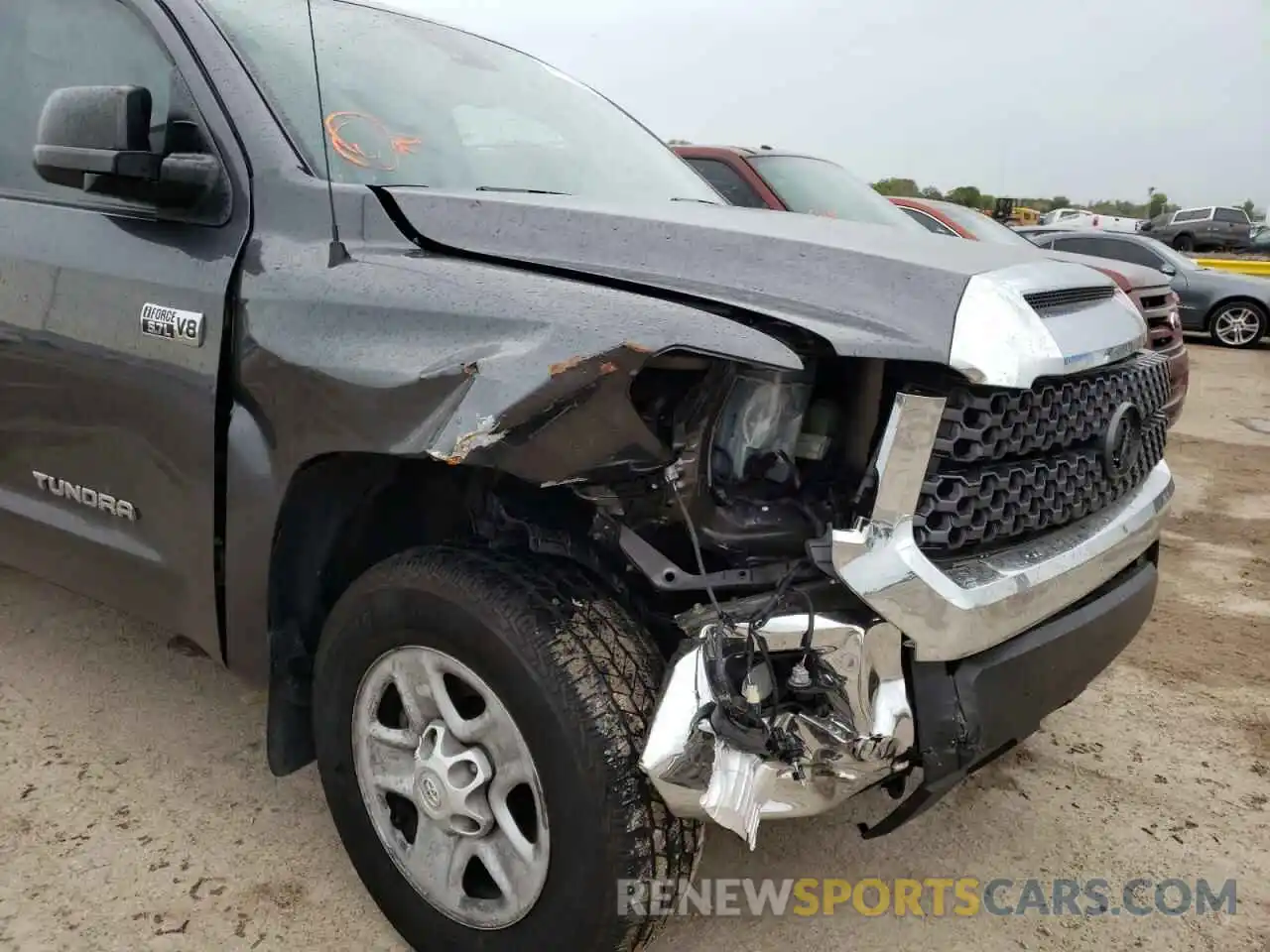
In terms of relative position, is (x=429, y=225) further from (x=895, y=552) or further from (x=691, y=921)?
(x=691, y=921)

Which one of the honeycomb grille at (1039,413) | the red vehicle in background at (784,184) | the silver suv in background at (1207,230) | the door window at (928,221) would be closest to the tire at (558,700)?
the honeycomb grille at (1039,413)

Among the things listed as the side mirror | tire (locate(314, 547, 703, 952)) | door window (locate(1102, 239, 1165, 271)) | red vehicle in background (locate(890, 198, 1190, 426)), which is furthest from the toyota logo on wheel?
door window (locate(1102, 239, 1165, 271))

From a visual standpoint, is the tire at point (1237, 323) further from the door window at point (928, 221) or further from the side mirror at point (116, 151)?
the side mirror at point (116, 151)

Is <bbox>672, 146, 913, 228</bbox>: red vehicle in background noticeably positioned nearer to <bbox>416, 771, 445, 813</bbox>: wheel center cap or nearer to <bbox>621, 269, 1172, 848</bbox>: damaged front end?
<bbox>621, 269, 1172, 848</bbox>: damaged front end

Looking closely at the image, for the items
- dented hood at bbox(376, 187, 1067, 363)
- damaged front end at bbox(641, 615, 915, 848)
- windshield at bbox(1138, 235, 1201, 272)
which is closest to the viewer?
damaged front end at bbox(641, 615, 915, 848)

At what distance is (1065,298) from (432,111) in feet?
5.19

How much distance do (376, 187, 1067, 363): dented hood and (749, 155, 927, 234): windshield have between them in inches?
164

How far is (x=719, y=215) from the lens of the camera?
2.15 m

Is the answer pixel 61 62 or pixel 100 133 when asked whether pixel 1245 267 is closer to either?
pixel 61 62

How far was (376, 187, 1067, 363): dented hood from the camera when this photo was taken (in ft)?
5.53

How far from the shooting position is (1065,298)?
6.34 ft

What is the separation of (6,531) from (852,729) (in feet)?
7.72

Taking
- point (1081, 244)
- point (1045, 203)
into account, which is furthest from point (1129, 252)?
point (1045, 203)

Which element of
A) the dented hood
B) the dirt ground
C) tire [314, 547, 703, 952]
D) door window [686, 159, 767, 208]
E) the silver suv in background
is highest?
the silver suv in background
